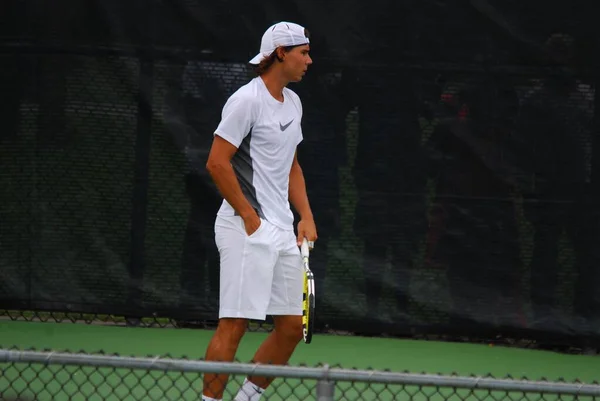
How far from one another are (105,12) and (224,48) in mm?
680

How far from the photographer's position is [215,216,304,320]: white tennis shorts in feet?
14.3

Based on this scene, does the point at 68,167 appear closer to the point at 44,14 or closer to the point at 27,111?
the point at 27,111

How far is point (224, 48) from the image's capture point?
6551 millimetres

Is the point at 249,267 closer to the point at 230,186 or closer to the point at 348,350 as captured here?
the point at 230,186

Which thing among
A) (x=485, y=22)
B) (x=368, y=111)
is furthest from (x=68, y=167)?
(x=485, y=22)

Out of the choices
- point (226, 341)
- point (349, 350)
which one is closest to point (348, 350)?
point (349, 350)

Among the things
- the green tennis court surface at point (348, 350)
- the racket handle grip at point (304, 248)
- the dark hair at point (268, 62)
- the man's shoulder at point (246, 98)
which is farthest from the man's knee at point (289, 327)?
the green tennis court surface at point (348, 350)

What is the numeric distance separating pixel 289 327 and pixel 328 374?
132 centimetres

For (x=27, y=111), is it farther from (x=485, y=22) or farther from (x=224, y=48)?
(x=485, y=22)

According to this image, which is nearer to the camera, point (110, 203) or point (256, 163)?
point (256, 163)

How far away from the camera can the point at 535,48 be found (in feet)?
21.0

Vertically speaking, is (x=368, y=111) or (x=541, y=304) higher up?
(x=368, y=111)

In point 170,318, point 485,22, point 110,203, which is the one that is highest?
point 485,22

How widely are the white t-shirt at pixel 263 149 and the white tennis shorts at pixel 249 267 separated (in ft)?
0.19
